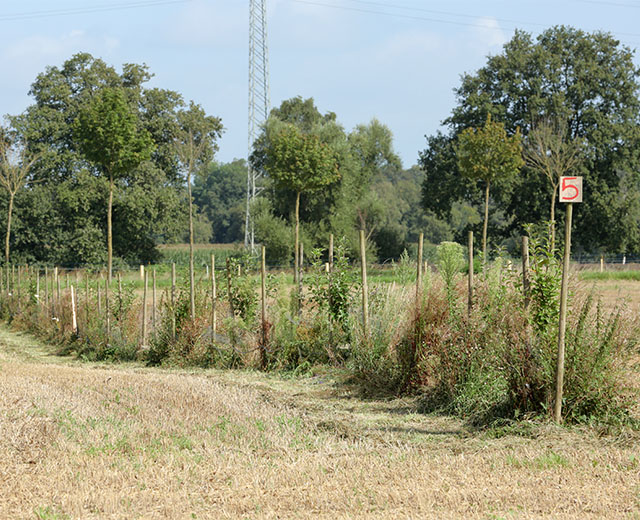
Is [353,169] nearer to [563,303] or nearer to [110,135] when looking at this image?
[110,135]

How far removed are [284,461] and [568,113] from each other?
3836cm

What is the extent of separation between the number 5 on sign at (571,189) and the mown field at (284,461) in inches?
85.2

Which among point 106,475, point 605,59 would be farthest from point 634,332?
point 605,59

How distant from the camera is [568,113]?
40750 mm

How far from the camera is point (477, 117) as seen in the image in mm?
42000

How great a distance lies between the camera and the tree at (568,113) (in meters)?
40.8

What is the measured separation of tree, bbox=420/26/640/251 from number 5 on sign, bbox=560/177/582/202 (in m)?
34.2

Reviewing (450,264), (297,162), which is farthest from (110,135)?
(450,264)

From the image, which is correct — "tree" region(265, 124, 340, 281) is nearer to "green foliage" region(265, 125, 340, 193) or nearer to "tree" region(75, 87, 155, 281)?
"green foliage" region(265, 125, 340, 193)

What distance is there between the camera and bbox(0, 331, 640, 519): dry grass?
5141mm

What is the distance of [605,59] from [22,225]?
34.6 metres

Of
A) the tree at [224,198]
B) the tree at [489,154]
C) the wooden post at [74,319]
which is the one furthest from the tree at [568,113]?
the tree at [224,198]

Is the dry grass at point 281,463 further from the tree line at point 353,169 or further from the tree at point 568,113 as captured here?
the tree at point 568,113

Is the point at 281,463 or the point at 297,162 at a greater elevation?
the point at 297,162
